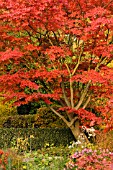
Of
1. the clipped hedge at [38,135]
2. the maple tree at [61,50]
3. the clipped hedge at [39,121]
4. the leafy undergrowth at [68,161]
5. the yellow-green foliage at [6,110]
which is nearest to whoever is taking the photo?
the leafy undergrowth at [68,161]

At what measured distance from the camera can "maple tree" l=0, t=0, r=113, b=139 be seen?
10940mm

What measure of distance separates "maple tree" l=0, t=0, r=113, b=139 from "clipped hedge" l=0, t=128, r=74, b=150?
2.01 feet

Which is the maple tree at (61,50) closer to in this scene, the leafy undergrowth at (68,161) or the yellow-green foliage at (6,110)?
the leafy undergrowth at (68,161)

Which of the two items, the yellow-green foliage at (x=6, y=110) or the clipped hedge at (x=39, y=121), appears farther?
the yellow-green foliage at (x=6, y=110)

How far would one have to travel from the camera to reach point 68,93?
1310 centimetres

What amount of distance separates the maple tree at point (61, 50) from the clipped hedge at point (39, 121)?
58 centimetres

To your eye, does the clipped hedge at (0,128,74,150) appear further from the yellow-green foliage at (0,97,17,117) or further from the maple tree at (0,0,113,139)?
the yellow-green foliage at (0,97,17,117)

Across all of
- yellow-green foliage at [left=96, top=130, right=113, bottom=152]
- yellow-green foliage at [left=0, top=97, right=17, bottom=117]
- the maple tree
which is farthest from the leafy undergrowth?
yellow-green foliage at [left=0, top=97, right=17, bottom=117]

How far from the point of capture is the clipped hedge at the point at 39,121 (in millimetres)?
14117

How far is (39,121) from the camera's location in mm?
14234

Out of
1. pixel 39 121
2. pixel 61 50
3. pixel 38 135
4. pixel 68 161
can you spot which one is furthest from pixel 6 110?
pixel 68 161

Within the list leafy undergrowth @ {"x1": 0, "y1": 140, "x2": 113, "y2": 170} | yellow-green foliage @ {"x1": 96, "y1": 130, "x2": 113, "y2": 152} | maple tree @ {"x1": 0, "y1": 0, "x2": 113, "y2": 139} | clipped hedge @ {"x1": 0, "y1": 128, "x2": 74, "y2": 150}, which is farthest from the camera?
clipped hedge @ {"x1": 0, "y1": 128, "x2": 74, "y2": 150}

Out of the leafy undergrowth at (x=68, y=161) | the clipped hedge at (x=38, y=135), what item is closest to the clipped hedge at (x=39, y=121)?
the clipped hedge at (x=38, y=135)

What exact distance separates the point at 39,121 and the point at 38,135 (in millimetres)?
925
